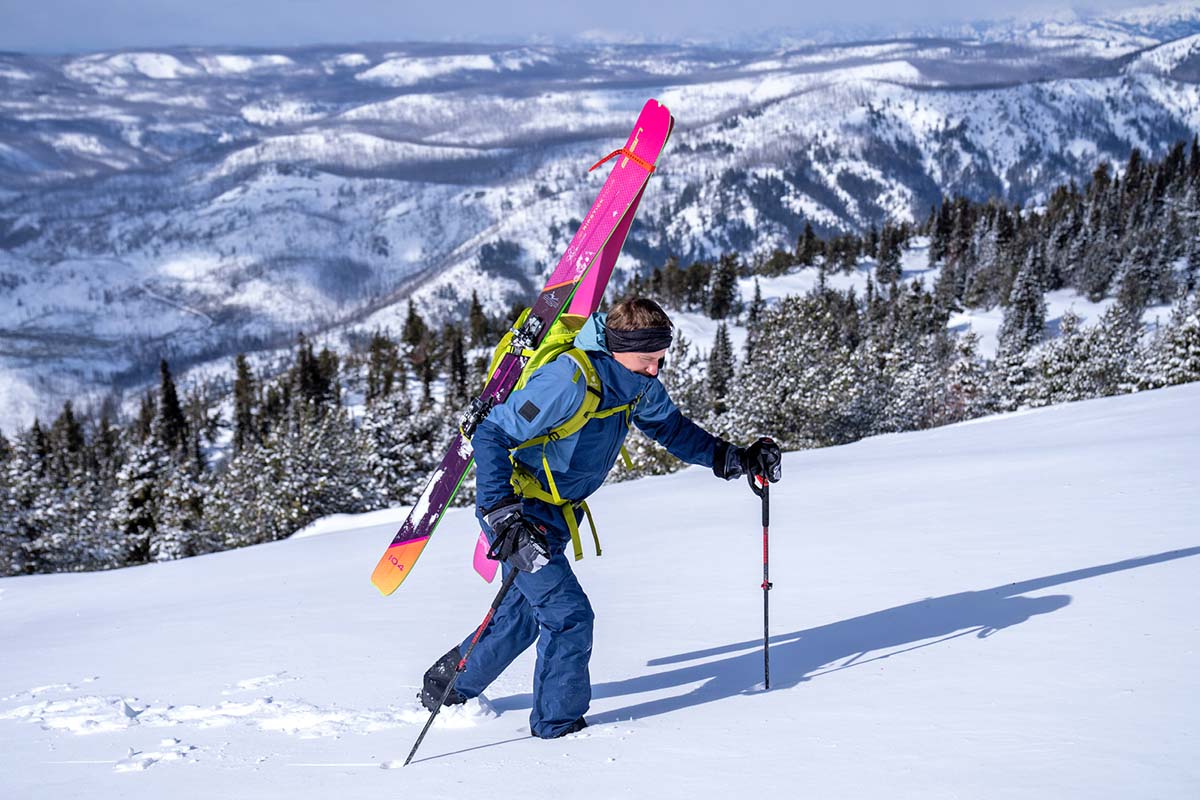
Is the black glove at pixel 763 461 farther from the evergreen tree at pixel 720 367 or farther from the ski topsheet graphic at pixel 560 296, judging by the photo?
the evergreen tree at pixel 720 367

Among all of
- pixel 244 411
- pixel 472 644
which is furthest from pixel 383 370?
pixel 472 644

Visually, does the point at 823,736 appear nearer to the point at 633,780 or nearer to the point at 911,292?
the point at 633,780

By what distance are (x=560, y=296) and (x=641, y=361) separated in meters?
2.56

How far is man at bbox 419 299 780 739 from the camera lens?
388 centimetres

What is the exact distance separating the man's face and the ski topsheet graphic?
1.13 metres

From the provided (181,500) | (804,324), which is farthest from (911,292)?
(181,500)

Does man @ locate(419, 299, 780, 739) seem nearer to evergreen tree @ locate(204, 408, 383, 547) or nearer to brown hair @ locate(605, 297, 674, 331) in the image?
brown hair @ locate(605, 297, 674, 331)

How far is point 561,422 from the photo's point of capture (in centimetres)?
392

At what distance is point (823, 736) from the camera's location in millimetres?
3525

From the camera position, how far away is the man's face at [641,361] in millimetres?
4082

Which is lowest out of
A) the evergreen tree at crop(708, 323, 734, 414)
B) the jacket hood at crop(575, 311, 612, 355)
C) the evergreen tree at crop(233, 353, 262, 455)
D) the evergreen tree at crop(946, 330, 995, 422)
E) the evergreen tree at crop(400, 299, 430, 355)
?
the evergreen tree at crop(233, 353, 262, 455)

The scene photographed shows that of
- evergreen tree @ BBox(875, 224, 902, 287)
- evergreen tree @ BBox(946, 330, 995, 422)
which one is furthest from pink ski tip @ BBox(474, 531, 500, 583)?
evergreen tree @ BBox(875, 224, 902, 287)

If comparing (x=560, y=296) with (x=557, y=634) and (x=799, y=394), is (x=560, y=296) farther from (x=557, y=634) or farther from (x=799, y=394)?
(x=799, y=394)

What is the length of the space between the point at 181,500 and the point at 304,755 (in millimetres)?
45889
